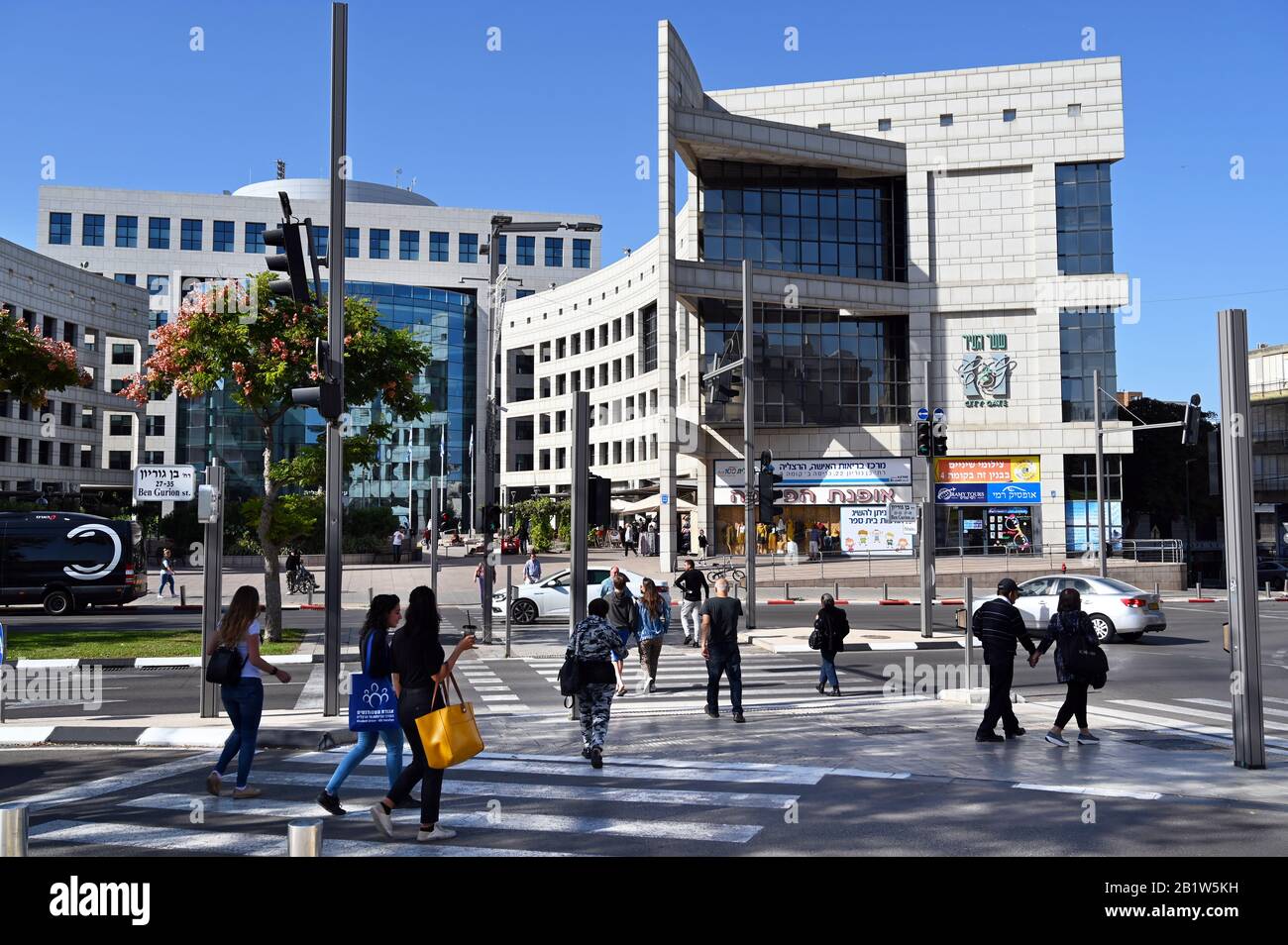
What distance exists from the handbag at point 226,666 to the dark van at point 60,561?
79.1 feet

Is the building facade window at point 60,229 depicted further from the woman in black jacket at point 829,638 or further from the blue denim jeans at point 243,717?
the blue denim jeans at point 243,717

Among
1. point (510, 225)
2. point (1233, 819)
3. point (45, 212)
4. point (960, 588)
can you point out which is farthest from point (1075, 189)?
point (45, 212)

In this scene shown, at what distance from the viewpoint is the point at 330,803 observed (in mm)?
8086

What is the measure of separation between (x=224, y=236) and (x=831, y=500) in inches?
2057

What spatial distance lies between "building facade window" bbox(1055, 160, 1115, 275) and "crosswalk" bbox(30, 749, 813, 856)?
44629 millimetres

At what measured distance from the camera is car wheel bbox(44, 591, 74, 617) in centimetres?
2927

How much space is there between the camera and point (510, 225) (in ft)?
78.4

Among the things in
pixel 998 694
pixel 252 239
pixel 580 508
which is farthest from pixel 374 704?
pixel 252 239

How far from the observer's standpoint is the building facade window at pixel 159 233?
246ft

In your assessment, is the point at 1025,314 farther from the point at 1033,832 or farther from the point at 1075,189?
the point at 1033,832

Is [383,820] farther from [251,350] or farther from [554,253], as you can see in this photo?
[554,253]

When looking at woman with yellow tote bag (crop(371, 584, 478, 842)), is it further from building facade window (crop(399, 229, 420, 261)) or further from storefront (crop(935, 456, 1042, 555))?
building facade window (crop(399, 229, 420, 261))

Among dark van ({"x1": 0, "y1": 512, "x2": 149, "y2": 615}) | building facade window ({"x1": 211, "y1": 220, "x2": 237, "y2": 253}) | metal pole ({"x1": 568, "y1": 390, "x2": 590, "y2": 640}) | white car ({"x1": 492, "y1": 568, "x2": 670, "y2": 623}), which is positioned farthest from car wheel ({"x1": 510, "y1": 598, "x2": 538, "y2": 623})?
building facade window ({"x1": 211, "y1": 220, "x2": 237, "y2": 253})

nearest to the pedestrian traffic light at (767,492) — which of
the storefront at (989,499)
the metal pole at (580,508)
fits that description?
the metal pole at (580,508)
